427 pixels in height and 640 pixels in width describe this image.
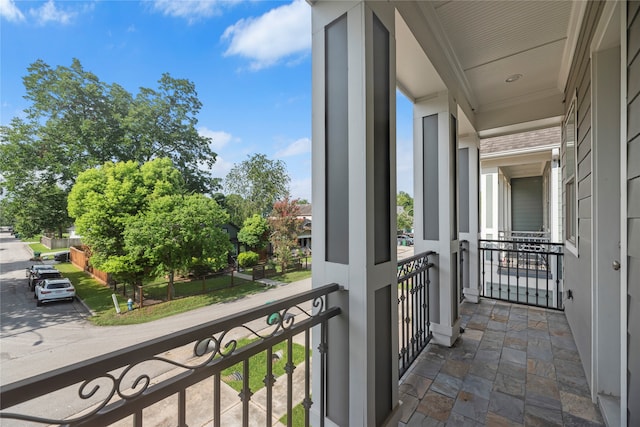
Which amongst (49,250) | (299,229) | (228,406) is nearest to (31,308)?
(49,250)

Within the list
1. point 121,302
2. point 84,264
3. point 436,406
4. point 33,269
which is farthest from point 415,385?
point 84,264

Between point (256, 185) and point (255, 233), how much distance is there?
4517 mm

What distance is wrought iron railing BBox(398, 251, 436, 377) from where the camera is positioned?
76.8 inches

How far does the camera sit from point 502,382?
72.5 inches

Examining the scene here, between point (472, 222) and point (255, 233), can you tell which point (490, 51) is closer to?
point (472, 222)

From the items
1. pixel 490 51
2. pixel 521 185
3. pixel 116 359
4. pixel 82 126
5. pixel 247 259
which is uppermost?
pixel 82 126

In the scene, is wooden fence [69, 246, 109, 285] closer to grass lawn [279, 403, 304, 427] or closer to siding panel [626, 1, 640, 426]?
grass lawn [279, 403, 304, 427]

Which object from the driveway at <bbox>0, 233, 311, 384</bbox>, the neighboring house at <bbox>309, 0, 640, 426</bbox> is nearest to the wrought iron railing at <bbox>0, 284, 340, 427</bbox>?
the neighboring house at <bbox>309, 0, 640, 426</bbox>

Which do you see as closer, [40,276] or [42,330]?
[42,330]

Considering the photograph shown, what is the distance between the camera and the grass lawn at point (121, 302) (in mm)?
6971

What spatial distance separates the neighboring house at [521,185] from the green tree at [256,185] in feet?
37.7

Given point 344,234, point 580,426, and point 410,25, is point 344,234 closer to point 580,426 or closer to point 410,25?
point 410,25

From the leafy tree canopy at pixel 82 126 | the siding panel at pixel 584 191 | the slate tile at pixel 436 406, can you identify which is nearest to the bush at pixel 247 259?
the leafy tree canopy at pixel 82 126

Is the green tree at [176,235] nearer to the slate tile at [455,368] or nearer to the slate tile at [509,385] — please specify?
the slate tile at [455,368]
